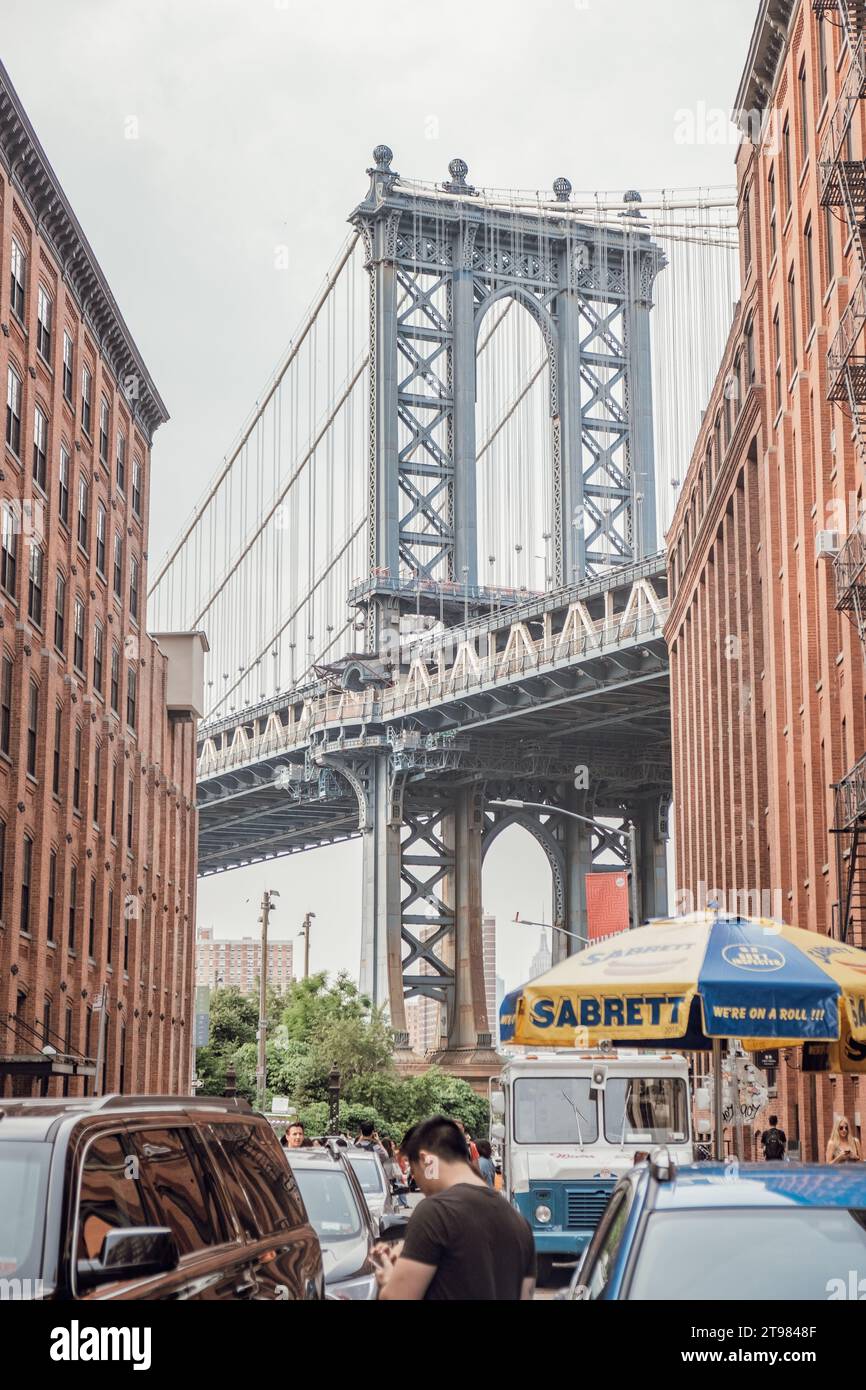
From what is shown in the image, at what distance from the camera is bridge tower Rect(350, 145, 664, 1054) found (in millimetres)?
94688

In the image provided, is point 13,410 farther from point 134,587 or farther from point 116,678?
point 134,587

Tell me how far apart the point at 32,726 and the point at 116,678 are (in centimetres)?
1081

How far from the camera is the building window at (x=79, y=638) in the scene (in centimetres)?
4659

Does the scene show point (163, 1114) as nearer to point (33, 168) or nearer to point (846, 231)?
point (846, 231)

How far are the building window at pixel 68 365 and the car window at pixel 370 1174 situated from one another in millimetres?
29533

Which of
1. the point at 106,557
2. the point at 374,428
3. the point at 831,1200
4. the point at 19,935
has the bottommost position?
the point at 831,1200

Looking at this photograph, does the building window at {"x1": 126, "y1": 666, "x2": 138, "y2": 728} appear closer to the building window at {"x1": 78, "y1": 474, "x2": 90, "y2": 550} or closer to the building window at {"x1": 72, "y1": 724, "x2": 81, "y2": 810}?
the building window at {"x1": 78, "y1": 474, "x2": 90, "y2": 550}

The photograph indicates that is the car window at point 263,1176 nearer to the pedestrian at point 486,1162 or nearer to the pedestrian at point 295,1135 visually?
the pedestrian at point 295,1135

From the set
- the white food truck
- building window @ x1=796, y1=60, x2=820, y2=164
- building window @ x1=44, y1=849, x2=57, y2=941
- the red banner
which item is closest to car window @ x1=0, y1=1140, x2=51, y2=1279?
the white food truck

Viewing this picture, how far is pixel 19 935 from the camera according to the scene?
3928 centimetres

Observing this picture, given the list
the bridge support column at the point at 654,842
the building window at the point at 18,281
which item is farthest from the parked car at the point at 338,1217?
the bridge support column at the point at 654,842

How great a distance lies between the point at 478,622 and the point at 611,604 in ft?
29.6
